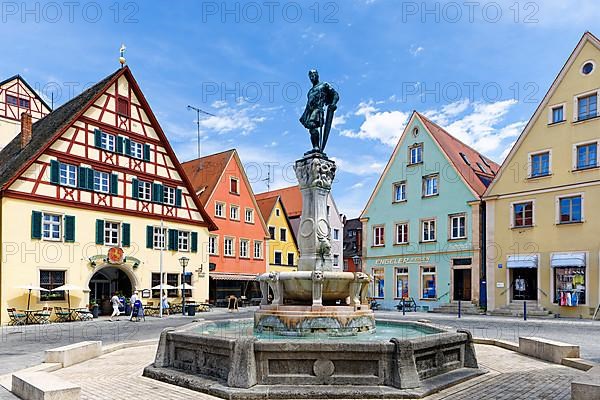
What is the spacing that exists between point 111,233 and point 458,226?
2148 cm

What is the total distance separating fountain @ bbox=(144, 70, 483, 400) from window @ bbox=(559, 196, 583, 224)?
1937 centimetres

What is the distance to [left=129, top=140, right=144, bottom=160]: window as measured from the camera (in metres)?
31.4

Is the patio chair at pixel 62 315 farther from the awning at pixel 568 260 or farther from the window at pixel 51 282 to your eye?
the awning at pixel 568 260

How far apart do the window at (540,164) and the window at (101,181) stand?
79.0 feet

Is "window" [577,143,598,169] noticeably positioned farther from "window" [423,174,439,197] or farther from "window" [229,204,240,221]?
"window" [229,204,240,221]

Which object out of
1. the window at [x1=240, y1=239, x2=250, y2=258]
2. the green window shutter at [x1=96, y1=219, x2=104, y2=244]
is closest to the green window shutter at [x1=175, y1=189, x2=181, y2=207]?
the green window shutter at [x1=96, y1=219, x2=104, y2=244]

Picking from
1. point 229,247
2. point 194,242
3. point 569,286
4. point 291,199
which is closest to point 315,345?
point 569,286

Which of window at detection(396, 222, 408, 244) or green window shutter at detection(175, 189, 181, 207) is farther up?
green window shutter at detection(175, 189, 181, 207)

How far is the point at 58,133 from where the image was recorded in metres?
26.8

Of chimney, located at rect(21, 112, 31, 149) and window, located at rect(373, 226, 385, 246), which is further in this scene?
window, located at rect(373, 226, 385, 246)

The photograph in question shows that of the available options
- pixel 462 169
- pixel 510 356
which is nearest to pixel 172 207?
pixel 462 169

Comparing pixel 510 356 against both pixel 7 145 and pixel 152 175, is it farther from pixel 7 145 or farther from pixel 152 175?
pixel 7 145

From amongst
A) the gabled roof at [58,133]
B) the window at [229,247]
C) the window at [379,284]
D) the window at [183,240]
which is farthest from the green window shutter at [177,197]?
the window at [379,284]

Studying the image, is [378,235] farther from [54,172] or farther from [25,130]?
[25,130]
